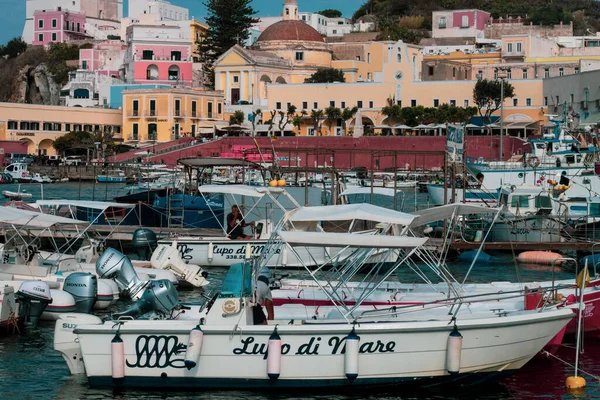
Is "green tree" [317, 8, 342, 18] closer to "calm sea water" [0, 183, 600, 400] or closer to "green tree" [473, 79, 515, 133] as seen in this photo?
"green tree" [473, 79, 515, 133]

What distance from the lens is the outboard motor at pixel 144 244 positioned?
98.0 feet

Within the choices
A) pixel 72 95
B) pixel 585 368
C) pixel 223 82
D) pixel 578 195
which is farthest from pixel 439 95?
pixel 585 368

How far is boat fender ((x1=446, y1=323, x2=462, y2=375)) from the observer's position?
51.6ft

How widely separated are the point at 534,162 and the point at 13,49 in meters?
86.0

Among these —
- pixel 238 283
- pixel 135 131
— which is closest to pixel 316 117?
pixel 135 131

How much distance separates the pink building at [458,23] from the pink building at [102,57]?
3141 cm

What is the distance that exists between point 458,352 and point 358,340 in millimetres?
1470

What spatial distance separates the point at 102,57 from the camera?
102m

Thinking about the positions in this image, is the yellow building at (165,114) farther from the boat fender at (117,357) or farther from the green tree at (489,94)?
the boat fender at (117,357)

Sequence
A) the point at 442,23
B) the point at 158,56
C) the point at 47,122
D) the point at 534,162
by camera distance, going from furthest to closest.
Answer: the point at 442,23, the point at 158,56, the point at 47,122, the point at 534,162

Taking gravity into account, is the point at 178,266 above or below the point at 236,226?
below

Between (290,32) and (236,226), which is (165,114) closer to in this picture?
(290,32)

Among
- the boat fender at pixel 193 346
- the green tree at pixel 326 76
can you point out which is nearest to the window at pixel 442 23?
the green tree at pixel 326 76

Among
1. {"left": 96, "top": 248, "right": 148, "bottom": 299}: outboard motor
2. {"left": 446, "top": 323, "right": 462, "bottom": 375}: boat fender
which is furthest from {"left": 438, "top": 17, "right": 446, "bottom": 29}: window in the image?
{"left": 446, "top": 323, "right": 462, "bottom": 375}: boat fender
